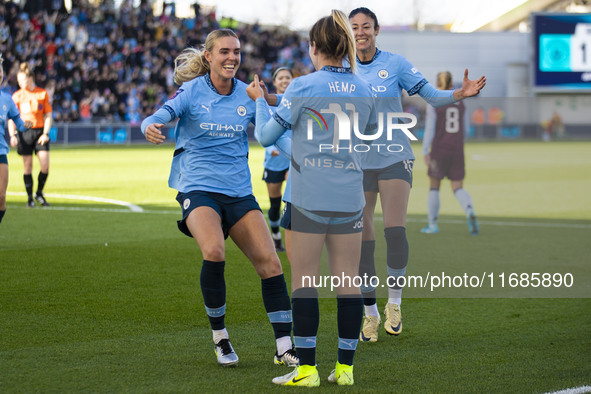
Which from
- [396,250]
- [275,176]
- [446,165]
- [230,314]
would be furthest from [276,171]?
[396,250]

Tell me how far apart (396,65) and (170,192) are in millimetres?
11629

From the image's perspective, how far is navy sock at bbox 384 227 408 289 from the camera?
6285 mm

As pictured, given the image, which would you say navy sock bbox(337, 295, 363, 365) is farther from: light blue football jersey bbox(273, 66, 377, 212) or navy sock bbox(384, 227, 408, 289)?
navy sock bbox(384, 227, 408, 289)

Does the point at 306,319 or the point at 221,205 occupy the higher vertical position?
the point at 221,205

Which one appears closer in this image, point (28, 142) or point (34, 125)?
point (34, 125)

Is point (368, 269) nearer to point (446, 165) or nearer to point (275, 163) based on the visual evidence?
point (275, 163)

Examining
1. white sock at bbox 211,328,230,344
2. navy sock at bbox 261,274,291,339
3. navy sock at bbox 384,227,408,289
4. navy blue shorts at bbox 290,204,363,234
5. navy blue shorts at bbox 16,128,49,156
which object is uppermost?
navy blue shorts at bbox 16,128,49,156

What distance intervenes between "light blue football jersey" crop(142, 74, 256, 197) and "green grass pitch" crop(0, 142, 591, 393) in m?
1.12

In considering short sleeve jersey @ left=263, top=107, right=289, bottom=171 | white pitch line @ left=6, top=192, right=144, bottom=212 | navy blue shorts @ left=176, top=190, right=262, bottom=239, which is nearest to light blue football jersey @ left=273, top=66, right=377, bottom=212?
navy blue shorts @ left=176, top=190, right=262, bottom=239

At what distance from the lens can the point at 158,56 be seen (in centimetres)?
4316

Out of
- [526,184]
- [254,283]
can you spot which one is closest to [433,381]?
[254,283]

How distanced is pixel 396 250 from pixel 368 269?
0.84ft

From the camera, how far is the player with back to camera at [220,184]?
17.4 ft

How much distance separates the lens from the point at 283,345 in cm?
529
